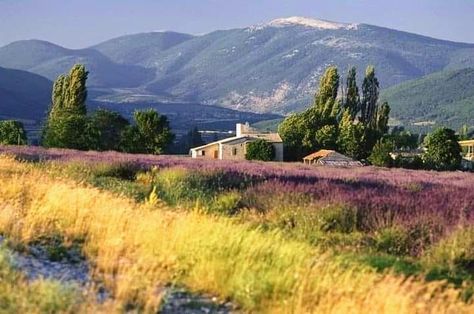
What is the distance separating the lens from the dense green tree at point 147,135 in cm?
6906

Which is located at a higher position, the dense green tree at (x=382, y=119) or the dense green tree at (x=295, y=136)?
the dense green tree at (x=382, y=119)

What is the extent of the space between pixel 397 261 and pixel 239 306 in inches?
109

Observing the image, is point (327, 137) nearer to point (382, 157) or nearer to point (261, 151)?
point (261, 151)

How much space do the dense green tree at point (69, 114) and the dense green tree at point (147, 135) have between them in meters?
4.49

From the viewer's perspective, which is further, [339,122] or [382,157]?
[339,122]

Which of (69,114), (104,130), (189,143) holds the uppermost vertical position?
(69,114)

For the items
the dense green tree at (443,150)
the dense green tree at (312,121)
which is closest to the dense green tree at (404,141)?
the dense green tree at (312,121)

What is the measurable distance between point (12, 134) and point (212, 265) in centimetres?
7130

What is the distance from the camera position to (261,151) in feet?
243

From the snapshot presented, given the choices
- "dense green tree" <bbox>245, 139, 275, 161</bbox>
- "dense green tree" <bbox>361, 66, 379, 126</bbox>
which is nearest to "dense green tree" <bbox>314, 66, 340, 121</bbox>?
"dense green tree" <bbox>361, 66, 379, 126</bbox>

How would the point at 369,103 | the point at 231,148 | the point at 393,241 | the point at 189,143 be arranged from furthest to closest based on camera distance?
the point at 189,143 → the point at 369,103 → the point at 231,148 → the point at 393,241

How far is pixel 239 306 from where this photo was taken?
639 cm

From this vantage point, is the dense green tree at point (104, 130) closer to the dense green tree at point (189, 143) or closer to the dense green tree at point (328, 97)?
the dense green tree at point (328, 97)

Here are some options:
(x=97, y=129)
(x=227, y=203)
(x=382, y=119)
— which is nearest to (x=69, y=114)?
(x=97, y=129)
